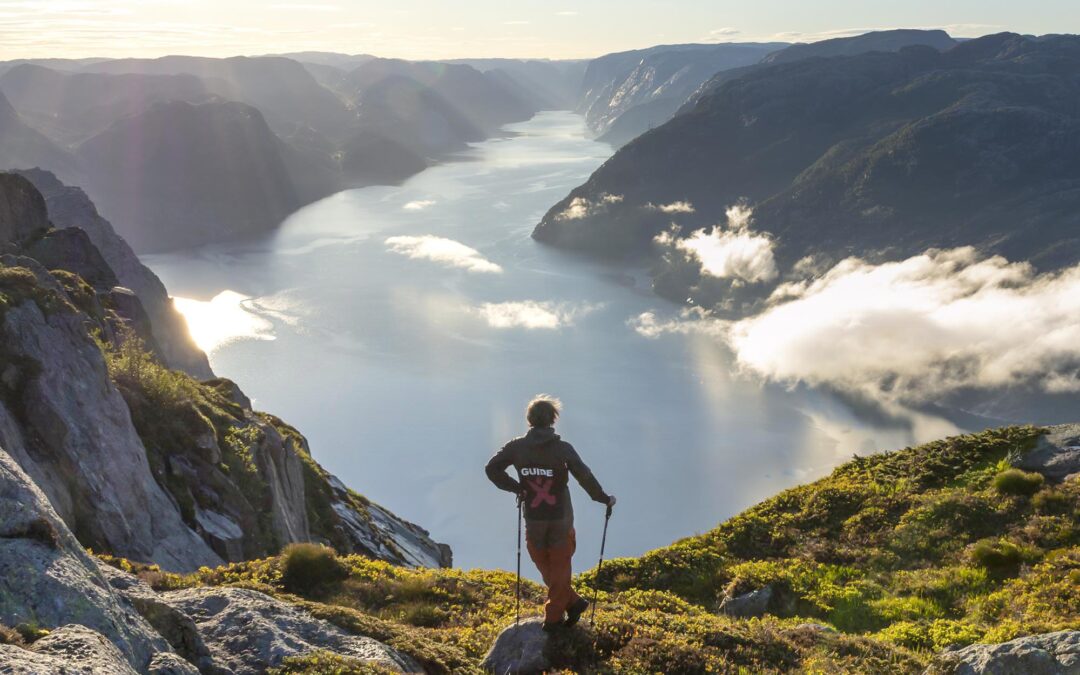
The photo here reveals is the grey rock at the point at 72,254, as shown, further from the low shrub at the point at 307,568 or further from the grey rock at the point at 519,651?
the grey rock at the point at 519,651

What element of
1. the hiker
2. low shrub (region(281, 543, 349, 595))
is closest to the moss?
the hiker

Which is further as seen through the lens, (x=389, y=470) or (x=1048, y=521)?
(x=389, y=470)

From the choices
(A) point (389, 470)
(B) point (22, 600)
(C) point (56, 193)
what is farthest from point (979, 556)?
(A) point (389, 470)

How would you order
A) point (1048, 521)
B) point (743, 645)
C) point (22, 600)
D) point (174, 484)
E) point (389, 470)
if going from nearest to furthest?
point (22, 600) < point (743, 645) < point (1048, 521) < point (174, 484) < point (389, 470)

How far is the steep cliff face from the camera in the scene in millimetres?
17016

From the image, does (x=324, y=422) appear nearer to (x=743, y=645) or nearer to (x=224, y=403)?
(x=224, y=403)

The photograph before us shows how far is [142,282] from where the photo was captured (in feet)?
242

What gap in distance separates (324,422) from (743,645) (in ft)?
571

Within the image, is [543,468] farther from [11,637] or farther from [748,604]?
[748,604]

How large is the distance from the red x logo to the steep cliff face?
9857mm

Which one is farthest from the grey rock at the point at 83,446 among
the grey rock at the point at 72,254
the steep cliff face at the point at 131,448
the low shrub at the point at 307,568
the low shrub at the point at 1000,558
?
the grey rock at the point at 72,254

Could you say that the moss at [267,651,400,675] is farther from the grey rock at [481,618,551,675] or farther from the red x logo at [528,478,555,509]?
the red x logo at [528,478,555,509]

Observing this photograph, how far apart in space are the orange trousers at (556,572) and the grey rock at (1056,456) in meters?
15.8

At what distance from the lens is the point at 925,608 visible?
16.0 m
